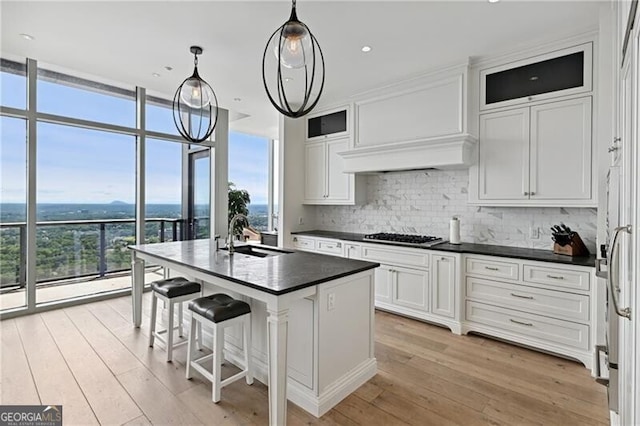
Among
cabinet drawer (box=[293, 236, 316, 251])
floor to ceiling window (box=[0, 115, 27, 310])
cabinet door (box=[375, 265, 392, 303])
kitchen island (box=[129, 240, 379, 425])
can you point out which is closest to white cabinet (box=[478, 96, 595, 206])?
cabinet door (box=[375, 265, 392, 303])

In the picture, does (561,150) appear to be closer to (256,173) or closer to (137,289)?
(137,289)

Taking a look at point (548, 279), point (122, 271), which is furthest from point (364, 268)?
point (122, 271)

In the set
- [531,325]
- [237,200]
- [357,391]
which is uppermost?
[237,200]

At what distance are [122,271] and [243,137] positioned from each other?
12.7ft

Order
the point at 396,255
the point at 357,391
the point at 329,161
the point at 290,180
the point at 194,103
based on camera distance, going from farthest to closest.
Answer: the point at 290,180, the point at 329,161, the point at 396,255, the point at 194,103, the point at 357,391

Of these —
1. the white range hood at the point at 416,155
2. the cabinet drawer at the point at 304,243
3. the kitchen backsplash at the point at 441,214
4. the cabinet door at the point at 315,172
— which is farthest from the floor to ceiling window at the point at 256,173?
the white range hood at the point at 416,155

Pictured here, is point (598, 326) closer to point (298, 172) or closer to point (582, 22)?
point (582, 22)

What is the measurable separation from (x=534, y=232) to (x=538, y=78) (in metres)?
1.54

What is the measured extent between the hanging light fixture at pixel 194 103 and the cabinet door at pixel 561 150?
311cm

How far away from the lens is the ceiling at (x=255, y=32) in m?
2.62

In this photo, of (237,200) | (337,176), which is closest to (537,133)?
(337,176)

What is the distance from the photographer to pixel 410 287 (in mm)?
3756

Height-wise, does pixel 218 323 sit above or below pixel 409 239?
below

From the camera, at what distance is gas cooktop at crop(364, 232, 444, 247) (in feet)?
12.3
